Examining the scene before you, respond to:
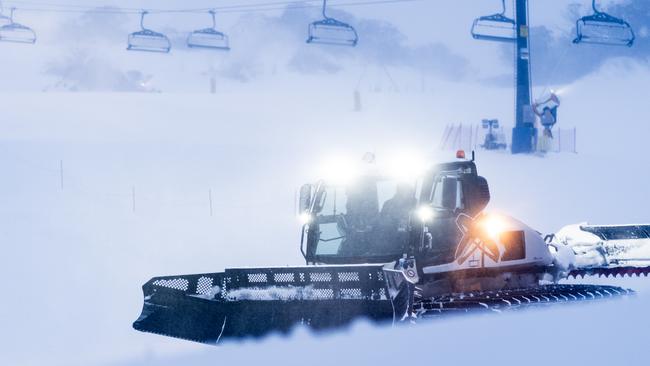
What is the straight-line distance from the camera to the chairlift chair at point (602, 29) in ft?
83.8

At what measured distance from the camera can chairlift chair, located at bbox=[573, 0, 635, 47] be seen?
25547 mm

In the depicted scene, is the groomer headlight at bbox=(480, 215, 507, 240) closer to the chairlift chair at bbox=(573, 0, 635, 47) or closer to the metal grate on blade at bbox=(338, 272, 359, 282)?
the metal grate on blade at bbox=(338, 272, 359, 282)

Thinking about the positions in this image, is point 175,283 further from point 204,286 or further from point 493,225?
point 493,225

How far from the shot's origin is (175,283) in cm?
798

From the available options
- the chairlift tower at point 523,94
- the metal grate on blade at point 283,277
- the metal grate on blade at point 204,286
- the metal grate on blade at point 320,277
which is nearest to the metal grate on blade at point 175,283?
the metal grate on blade at point 204,286

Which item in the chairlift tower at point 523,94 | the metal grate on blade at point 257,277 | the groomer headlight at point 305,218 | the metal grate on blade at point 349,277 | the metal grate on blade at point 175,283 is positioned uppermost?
the chairlift tower at point 523,94

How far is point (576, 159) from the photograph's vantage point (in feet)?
114

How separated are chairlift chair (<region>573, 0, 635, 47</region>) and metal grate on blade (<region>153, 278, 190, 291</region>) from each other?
800 inches

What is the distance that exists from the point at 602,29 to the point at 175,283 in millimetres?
21835

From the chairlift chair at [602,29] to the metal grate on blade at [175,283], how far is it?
20309 mm

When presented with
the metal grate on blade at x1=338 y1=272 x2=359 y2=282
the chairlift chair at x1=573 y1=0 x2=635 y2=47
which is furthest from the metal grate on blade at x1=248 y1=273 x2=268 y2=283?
the chairlift chair at x1=573 y1=0 x2=635 y2=47

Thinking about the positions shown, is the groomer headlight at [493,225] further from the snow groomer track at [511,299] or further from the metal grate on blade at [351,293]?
the metal grate on blade at [351,293]

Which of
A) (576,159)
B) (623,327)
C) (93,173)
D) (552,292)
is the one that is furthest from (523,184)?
(623,327)

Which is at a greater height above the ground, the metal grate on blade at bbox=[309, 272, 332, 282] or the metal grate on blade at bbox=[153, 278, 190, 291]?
the metal grate on blade at bbox=[309, 272, 332, 282]
